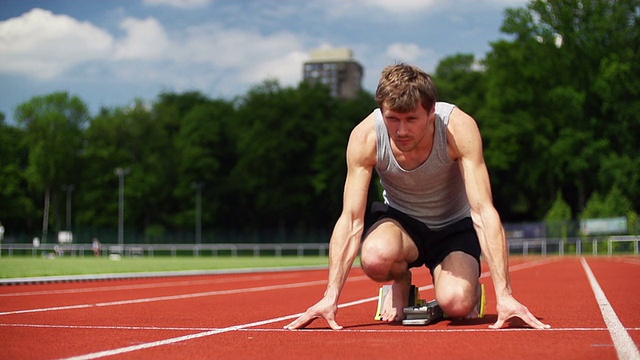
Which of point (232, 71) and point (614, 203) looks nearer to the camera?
point (614, 203)

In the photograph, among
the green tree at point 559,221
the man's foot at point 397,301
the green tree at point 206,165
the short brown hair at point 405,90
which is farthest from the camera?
the green tree at point 206,165

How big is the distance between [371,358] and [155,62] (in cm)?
7148

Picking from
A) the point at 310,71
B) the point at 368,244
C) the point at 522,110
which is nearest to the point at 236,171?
the point at 522,110

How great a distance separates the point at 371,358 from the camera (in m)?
4.49

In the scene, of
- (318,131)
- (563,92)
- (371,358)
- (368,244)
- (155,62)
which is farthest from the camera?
(155,62)

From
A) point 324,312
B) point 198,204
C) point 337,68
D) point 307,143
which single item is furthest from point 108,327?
point 337,68

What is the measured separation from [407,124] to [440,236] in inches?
54.7

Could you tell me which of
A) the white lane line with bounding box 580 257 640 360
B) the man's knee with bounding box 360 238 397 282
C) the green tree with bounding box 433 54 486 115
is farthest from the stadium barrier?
the man's knee with bounding box 360 238 397 282

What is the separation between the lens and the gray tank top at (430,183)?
5969 mm

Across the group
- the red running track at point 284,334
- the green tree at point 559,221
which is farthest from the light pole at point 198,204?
the red running track at point 284,334

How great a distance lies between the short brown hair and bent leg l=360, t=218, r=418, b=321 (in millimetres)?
1169

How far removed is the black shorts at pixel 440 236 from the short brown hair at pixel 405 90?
4.24 feet

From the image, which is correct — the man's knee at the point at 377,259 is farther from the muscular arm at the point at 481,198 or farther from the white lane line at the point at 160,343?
the white lane line at the point at 160,343

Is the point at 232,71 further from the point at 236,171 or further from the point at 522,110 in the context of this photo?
the point at 522,110
